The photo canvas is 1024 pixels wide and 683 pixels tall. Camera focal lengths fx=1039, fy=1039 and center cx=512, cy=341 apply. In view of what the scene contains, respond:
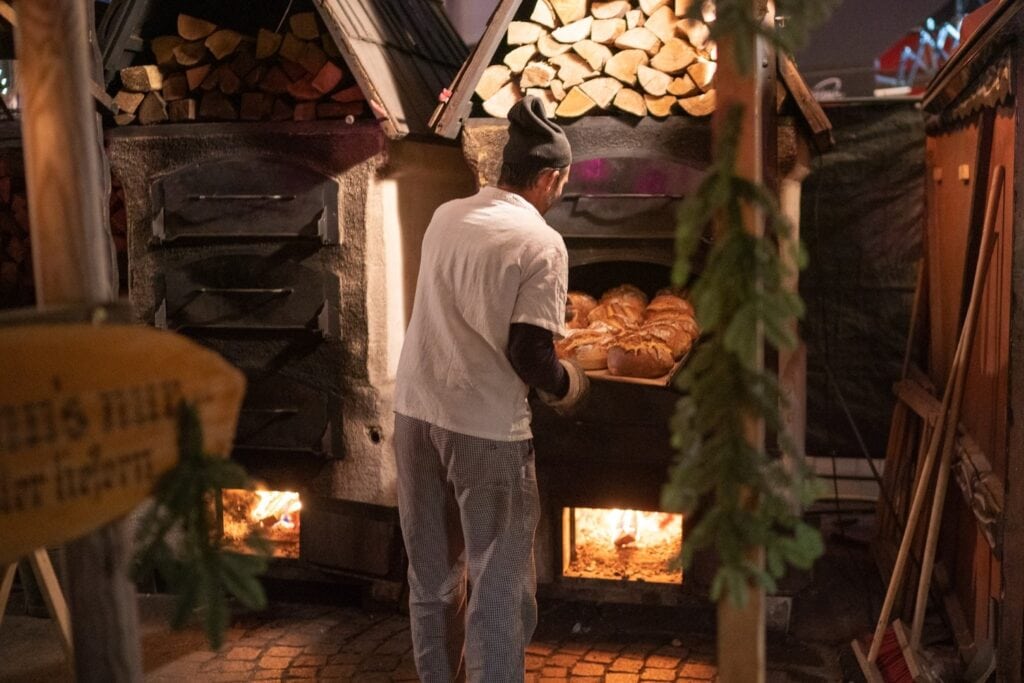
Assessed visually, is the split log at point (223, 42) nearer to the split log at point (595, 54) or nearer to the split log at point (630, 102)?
the split log at point (595, 54)

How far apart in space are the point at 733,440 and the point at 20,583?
200 inches

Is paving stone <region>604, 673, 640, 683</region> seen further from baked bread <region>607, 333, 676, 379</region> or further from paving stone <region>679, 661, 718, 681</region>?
baked bread <region>607, 333, 676, 379</region>

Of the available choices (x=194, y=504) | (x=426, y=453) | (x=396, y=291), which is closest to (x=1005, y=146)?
(x=426, y=453)

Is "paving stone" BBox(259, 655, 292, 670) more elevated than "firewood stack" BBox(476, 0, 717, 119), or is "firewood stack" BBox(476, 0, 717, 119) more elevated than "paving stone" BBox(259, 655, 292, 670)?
"firewood stack" BBox(476, 0, 717, 119)

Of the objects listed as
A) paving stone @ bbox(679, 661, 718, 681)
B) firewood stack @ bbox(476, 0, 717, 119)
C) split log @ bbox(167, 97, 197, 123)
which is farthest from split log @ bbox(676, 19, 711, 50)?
paving stone @ bbox(679, 661, 718, 681)

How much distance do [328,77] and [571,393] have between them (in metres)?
2.26

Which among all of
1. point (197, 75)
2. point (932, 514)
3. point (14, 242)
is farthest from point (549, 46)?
point (14, 242)

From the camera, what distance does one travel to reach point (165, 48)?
5.35 meters

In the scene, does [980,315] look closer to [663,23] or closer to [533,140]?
Answer: [663,23]

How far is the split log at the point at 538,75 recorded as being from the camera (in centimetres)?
493

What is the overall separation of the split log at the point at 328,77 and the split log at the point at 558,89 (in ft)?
3.46

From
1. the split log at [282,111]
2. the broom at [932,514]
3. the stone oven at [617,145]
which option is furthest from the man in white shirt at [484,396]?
the split log at [282,111]

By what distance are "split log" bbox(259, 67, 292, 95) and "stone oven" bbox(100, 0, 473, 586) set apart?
0.04 feet

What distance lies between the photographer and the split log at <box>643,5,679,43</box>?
482 cm
